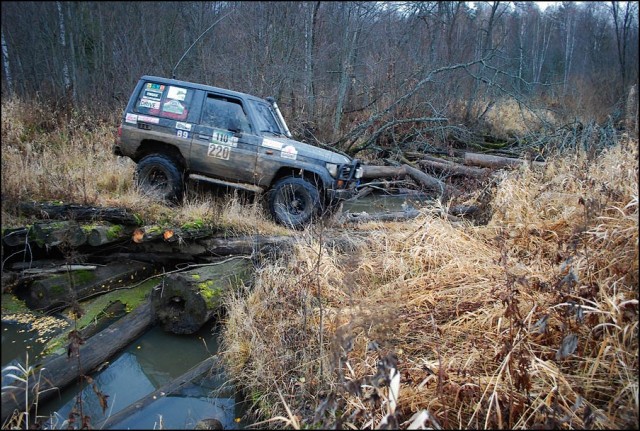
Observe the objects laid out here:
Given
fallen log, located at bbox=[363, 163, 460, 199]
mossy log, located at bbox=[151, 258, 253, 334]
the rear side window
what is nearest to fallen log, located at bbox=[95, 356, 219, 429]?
mossy log, located at bbox=[151, 258, 253, 334]

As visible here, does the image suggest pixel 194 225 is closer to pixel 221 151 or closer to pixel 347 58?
pixel 221 151

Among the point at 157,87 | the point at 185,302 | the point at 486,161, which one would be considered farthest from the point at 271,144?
the point at 486,161

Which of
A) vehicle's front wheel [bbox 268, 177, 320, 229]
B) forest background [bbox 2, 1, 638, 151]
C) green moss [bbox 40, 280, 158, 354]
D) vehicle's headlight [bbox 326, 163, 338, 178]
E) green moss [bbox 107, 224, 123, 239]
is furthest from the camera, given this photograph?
vehicle's headlight [bbox 326, 163, 338, 178]

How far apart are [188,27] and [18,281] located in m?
3.13

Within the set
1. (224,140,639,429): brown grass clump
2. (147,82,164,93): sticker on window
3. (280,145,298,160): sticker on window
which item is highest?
(147,82,164,93): sticker on window

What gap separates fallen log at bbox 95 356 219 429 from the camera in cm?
318

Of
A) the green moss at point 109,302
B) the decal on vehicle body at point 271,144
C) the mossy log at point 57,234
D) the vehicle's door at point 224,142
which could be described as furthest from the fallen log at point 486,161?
the mossy log at point 57,234

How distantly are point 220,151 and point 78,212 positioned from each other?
7.40 feet

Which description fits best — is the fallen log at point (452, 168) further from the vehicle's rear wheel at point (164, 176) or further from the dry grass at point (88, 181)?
the vehicle's rear wheel at point (164, 176)

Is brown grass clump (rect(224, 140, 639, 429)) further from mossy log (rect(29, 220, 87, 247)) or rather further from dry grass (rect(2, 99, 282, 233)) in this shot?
mossy log (rect(29, 220, 87, 247))

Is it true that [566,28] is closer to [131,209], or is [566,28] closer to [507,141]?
[507,141]

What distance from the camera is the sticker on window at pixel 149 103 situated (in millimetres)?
6961

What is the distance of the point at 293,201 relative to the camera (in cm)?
679

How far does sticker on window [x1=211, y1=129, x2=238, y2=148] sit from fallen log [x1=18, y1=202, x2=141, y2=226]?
5.95ft
